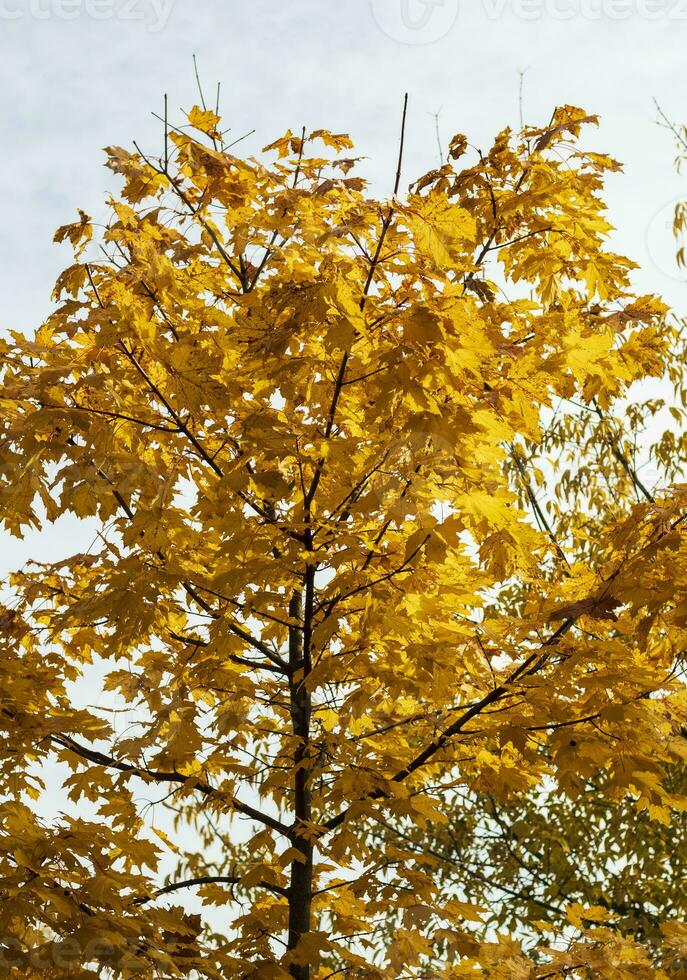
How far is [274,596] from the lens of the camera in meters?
3.57

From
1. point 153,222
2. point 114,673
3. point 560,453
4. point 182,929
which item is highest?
point 560,453

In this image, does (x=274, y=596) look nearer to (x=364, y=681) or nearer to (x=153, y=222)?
(x=364, y=681)

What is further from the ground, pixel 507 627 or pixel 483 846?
pixel 483 846

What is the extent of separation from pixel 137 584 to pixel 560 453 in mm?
5306

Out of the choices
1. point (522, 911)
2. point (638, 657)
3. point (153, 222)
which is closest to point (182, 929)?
point (638, 657)

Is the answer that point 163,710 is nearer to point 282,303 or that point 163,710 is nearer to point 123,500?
point 123,500

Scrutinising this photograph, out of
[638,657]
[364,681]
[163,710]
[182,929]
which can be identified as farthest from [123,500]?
[638,657]

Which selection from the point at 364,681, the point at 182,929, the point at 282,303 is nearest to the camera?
the point at 282,303

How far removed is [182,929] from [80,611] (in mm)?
1168

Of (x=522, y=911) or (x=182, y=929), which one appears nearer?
(x=182, y=929)

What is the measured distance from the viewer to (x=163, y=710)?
3891 mm

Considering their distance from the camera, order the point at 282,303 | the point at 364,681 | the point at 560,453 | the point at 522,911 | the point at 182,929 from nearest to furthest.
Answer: the point at 282,303 → the point at 182,929 → the point at 364,681 → the point at 522,911 → the point at 560,453

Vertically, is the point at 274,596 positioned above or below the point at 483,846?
below

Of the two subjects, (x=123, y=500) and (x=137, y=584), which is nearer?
(x=137, y=584)
